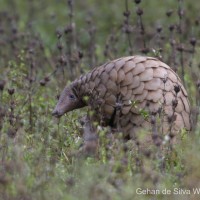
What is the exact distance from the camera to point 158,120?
5945 mm

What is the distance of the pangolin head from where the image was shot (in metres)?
6.77

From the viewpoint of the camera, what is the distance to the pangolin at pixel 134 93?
252 inches

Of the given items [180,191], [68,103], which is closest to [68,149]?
[68,103]

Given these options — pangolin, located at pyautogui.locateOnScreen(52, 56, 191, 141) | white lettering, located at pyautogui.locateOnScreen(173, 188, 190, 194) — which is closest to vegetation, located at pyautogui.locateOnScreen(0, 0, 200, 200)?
white lettering, located at pyautogui.locateOnScreen(173, 188, 190, 194)

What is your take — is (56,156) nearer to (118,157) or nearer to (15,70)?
(118,157)

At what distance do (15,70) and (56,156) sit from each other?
149 centimetres

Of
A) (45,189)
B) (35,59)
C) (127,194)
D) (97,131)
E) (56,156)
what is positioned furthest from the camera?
(35,59)

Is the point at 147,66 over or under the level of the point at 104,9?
under

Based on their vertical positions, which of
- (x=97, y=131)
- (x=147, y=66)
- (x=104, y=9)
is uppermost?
(x=104, y=9)

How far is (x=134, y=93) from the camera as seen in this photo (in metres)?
6.44

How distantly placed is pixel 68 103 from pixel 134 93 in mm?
587

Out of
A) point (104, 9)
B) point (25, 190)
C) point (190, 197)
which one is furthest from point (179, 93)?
point (104, 9)

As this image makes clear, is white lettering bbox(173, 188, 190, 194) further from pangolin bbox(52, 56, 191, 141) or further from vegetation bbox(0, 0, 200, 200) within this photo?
pangolin bbox(52, 56, 191, 141)

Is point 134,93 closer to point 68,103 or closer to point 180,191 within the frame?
point 68,103
